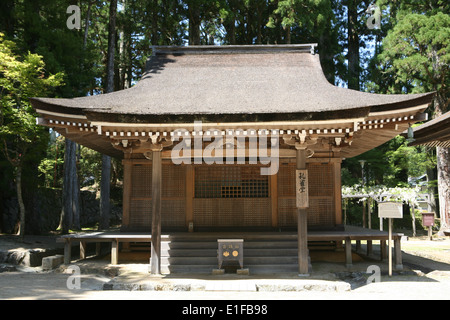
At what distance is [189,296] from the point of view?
22.0ft

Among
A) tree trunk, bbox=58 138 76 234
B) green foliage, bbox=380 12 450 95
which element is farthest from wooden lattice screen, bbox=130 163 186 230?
green foliage, bbox=380 12 450 95

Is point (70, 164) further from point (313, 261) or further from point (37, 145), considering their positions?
point (313, 261)

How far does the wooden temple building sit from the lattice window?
1.2 inches

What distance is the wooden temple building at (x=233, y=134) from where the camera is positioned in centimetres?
786

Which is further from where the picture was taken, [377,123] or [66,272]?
[66,272]

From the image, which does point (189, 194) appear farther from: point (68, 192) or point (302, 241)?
point (68, 192)

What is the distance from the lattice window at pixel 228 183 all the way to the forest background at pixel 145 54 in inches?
229

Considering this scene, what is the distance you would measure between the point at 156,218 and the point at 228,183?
309 cm

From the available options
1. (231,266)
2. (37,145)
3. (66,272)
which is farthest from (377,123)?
(37,145)

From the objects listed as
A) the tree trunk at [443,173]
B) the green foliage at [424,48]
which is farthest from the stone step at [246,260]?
the green foliage at [424,48]

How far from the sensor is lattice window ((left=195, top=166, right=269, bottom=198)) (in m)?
11.1

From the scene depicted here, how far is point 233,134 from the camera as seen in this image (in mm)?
7988

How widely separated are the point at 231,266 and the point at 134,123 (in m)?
3.93

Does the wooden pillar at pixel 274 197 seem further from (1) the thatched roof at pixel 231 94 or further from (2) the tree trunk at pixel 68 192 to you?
(2) the tree trunk at pixel 68 192
